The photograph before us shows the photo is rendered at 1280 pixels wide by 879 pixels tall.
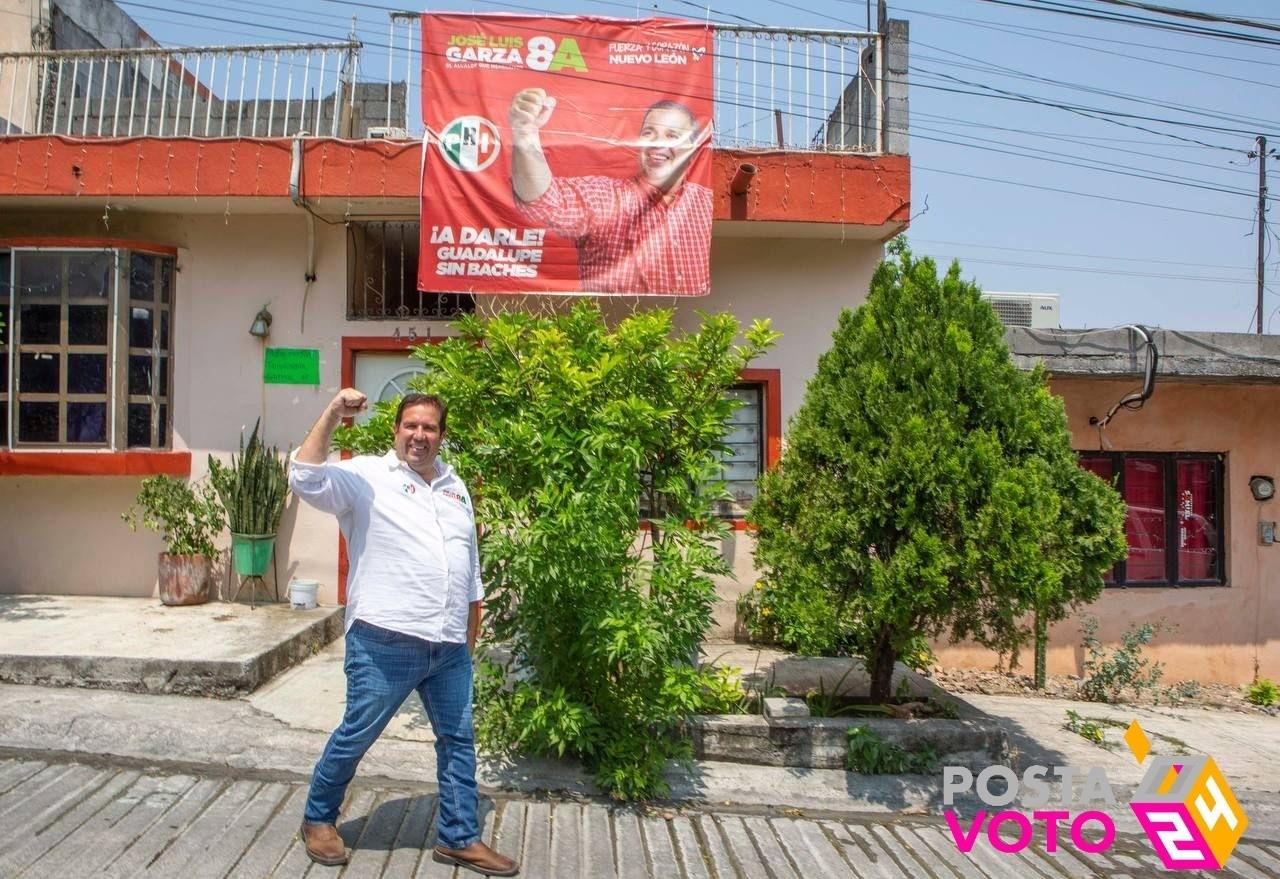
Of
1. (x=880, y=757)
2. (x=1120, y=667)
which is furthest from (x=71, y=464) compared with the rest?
(x=1120, y=667)

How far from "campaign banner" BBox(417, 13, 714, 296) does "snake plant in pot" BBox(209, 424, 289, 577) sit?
73.8 inches

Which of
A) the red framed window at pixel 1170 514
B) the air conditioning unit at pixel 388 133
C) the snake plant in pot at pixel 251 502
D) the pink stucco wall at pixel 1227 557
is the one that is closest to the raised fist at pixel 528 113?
the air conditioning unit at pixel 388 133

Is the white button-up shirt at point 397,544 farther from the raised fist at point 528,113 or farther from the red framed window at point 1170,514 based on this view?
the red framed window at point 1170,514

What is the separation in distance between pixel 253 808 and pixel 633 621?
1.85m

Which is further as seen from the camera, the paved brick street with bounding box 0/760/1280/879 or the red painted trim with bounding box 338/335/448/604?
the red painted trim with bounding box 338/335/448/604

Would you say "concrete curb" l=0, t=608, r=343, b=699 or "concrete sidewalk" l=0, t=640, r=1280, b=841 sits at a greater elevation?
"concrete curb" l=0, t=608, r=343, b=699

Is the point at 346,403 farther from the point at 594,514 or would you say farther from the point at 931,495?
the point at 931,495

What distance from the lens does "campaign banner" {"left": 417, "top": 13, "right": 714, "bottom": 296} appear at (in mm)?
6852

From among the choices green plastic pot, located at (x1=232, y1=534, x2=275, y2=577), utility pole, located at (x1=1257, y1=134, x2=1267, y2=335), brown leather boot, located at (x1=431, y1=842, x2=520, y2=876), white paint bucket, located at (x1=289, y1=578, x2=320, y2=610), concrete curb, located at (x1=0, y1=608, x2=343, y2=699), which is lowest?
brown leather boot, located at (x1=431, y1=842, x2=520, y2=876)

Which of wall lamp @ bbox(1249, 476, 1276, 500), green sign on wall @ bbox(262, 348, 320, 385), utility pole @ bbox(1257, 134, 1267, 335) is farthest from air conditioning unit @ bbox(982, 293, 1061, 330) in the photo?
utility pole @ bbox(1257, 134, 1267, 335)

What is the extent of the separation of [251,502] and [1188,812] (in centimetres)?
628

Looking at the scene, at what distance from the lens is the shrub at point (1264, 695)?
7.73 m

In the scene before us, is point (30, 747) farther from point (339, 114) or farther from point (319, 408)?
point (339, 114)

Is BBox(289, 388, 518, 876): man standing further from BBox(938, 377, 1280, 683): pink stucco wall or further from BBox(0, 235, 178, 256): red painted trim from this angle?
BBox(938, 377, 1280, 683): pink stucco wall
